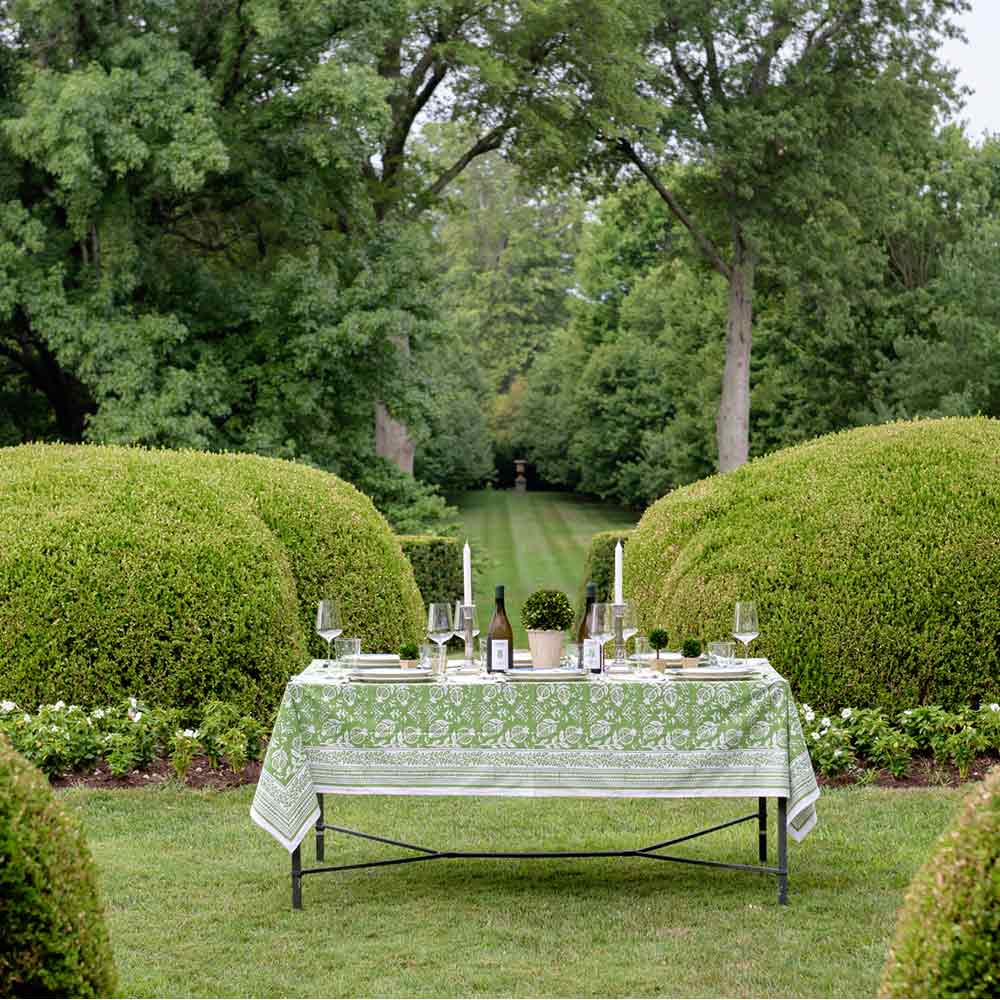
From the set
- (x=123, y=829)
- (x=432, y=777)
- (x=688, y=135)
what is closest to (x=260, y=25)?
(x=688, y=135)

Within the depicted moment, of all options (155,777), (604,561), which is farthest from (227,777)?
(604,561)

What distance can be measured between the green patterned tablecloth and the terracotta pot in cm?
26

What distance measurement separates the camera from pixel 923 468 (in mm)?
9047

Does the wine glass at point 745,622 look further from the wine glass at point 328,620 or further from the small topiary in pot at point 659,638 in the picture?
the wine glass at point 328,620

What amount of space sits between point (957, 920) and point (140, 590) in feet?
21.0

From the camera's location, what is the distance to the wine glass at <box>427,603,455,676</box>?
593 centimetres

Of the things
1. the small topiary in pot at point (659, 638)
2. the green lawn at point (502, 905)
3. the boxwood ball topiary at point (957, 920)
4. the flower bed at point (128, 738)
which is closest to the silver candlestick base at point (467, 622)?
the small topiary in pot at point (659, 638)

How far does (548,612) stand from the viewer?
598 cm

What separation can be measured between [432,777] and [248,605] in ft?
10.5

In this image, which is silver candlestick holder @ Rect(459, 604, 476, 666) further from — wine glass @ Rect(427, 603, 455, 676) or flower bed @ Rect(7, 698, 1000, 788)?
flower bed @ Rect(7, 698, 1000, 788)

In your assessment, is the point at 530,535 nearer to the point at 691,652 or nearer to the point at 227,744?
the point at 227,744

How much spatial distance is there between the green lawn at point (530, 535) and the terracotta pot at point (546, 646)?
16.1 metres

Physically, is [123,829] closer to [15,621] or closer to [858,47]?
[15,621]

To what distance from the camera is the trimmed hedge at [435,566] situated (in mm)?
17375
